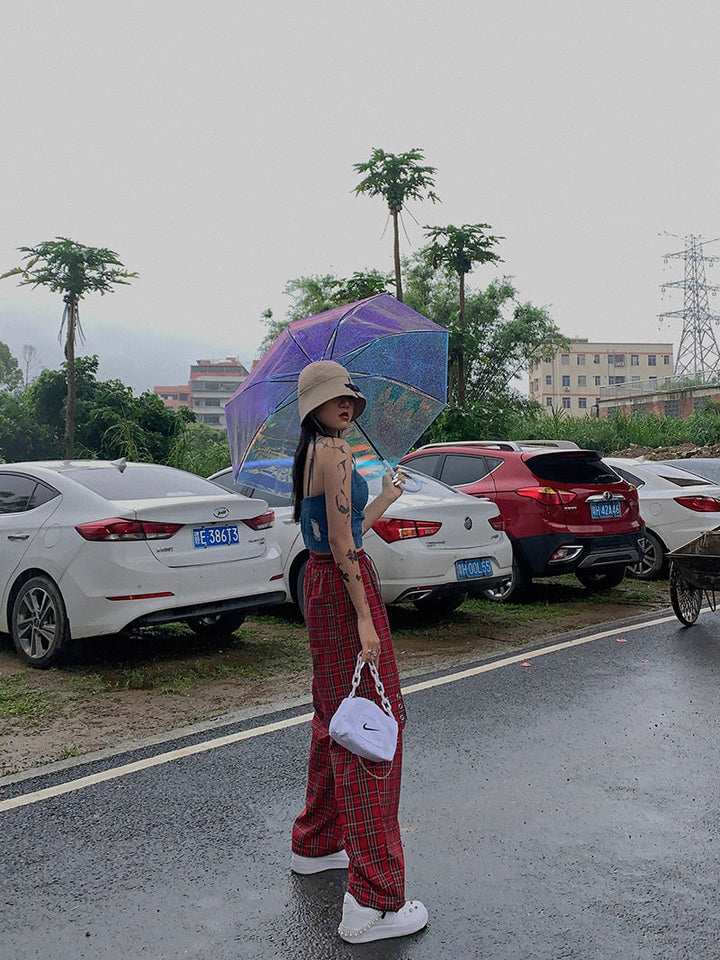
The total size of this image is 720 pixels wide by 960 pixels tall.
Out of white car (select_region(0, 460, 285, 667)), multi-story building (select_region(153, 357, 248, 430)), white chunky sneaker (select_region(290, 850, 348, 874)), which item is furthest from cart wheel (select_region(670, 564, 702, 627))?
multi-story building (select_region(153, 357, 248, 430))

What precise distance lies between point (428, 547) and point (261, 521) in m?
1.58

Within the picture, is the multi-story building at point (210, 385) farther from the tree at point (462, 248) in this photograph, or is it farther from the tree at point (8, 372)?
the tree at point (462, 248)

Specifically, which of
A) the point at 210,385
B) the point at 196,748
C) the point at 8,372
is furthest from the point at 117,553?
the point at 210,385

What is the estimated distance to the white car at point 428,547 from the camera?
324 inches

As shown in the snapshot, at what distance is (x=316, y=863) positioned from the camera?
12.2ft

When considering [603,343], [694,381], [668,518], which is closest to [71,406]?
[668,518]

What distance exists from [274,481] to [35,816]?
6.12 ft

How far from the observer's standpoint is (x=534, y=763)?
16.1ft

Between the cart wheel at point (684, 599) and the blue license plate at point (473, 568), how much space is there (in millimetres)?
1591

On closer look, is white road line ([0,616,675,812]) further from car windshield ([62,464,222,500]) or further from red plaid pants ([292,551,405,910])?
car windshield ([62,464,222,500])

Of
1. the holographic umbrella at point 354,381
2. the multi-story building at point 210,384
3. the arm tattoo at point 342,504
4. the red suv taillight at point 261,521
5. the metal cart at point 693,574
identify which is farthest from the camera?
the multi-story building at point 210,384

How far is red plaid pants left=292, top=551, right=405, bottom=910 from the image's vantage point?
328cm

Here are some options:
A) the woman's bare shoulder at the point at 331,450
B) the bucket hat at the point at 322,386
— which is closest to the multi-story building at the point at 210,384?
the bucket hat at the point at 322,386

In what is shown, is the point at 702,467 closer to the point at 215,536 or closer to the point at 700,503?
the point at 700,503
